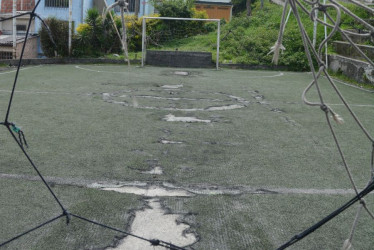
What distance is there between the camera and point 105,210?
9.04 ft

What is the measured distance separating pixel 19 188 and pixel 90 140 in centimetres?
143

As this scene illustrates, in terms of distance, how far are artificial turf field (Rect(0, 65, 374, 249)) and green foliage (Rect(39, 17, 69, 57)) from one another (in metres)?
5.44

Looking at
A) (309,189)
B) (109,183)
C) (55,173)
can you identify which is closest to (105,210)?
(109,183)

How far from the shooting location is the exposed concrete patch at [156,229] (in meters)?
2.34

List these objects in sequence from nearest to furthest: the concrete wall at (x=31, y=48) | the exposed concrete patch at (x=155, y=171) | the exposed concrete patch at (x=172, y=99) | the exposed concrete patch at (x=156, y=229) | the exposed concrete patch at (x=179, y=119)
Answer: the exposed concrete patch at (x=156, y=229) → the exposed concrete patch at (x=155, y=171) → the exposed concrete patch at (x=179, y=119) → the exposed concrete patch at (x=172, y=99) → the concrete wall at (x=31, y=48)

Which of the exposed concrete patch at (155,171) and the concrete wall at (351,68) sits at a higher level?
the concrete wall at (351,68)

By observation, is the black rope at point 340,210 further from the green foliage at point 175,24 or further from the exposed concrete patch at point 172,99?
the green foliage at point 175,24

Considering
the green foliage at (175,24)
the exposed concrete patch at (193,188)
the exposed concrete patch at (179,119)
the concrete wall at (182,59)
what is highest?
the green foliage at (175,24)

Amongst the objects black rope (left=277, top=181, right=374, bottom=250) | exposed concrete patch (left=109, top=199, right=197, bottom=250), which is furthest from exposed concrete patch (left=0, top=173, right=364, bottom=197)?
black rope (left=277, top=181, right=374, bottom=250)

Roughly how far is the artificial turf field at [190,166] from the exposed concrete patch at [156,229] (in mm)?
51

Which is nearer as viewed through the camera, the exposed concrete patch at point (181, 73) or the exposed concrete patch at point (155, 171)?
the exposed concrete patch at point (155, 171)

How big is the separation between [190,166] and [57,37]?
10103 mm

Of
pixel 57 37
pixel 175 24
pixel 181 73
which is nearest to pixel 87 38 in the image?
pixel 57 37

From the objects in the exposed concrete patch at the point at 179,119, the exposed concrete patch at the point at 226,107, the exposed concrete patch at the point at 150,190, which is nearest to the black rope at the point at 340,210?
the exposed concrete patch at the point at 150,190
